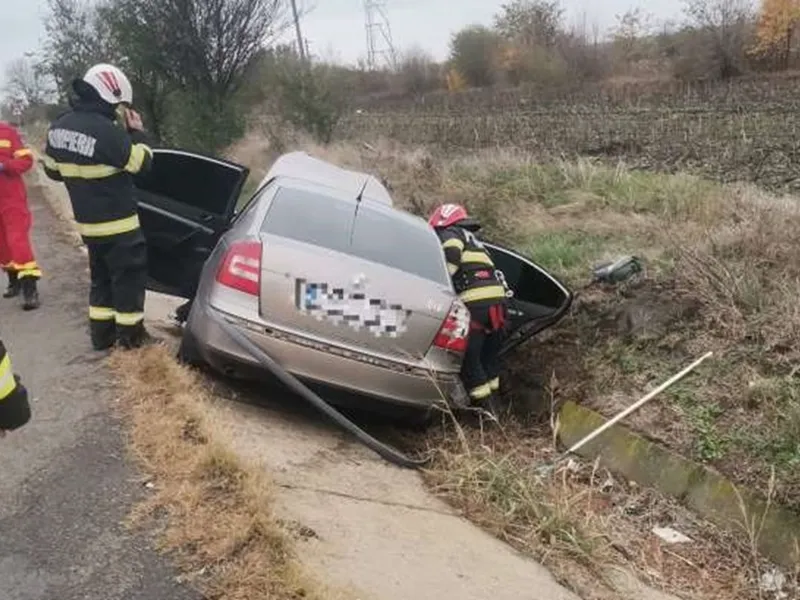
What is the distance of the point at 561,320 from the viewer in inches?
284

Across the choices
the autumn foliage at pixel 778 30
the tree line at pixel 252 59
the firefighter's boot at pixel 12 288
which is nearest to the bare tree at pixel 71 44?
the tree line at pixel 252 59

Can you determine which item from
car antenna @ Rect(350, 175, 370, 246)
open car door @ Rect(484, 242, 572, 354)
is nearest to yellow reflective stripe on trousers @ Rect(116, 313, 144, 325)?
car antenna @ Rect(350, 175, 370, 246)

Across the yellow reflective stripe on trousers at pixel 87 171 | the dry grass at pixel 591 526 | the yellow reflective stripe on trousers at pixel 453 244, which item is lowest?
the dry grass at pixel 591 526

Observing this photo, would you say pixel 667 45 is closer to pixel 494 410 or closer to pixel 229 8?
pixel 229 8

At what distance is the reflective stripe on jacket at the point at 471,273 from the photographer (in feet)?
19.7

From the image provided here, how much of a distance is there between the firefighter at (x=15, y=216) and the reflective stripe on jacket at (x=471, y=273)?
11.4 feet

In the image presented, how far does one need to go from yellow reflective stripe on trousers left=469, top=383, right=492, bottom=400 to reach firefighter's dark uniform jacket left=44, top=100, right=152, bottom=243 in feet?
8.00

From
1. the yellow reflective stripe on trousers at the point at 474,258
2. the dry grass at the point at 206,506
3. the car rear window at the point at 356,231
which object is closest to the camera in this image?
the dry grass at the point at 206,506

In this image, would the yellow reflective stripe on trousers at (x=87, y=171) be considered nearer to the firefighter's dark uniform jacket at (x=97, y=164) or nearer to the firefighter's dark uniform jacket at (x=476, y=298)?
the firefighter's dark uniform jacket at (x=97, y=164)

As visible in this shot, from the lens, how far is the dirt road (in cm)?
312

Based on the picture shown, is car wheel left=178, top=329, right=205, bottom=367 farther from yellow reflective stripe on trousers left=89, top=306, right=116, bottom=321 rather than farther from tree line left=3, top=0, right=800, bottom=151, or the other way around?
tree line left=3, top=0, right=800, bottom=151

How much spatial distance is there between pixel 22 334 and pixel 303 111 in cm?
1389

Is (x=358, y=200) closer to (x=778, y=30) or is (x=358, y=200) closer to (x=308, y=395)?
(x=308, y=395)

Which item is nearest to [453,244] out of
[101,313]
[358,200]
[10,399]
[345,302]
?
[358,200]
